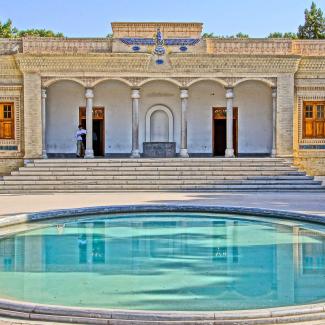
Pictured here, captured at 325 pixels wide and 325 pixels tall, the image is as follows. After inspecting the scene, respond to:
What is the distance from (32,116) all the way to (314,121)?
371 inches

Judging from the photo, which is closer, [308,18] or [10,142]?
[10,142]

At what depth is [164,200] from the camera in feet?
44.5

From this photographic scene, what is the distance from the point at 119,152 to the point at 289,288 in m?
15.4

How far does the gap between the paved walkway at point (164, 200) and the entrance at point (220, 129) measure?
5664 mm

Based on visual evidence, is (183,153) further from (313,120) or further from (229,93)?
(313,120)

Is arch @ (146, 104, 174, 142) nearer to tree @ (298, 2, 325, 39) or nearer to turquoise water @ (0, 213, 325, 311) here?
turquoise water @ (0, 213, 325, 311)

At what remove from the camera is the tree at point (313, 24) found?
114 feet

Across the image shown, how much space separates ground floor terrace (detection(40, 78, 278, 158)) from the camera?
67.9 feet

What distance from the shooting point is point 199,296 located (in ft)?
18.2

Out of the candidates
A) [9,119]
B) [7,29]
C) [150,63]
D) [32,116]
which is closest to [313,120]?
[150,63]

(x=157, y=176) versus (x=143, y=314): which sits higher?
(x=157, y=176)

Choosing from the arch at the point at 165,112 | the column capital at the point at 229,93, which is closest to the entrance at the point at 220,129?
the arch at the point at 165,112

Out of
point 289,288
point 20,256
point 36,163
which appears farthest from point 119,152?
point 289,288

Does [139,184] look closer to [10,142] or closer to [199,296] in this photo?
[10,142]
